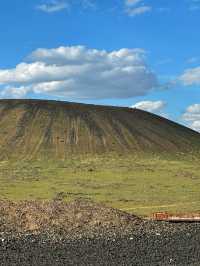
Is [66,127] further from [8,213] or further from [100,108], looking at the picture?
[8,213]

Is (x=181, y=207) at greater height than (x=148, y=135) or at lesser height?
lesser

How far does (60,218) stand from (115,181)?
1460 inches

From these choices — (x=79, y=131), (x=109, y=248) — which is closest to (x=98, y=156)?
(x=79, y=131)

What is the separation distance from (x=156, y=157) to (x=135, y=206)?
51754 millimetres

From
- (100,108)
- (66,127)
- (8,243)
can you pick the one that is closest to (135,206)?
(8,243)

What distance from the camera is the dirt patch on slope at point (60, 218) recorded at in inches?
1042

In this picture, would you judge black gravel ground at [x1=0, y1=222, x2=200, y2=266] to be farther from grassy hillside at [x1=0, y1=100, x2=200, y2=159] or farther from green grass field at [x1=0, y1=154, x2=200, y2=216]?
grassy hillside at [x1=0, y1=100, x2=200, y2=159]

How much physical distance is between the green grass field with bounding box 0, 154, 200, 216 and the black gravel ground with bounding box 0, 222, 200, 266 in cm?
1168

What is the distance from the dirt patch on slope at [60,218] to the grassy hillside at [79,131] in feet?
204

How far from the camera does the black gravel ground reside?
19.0m

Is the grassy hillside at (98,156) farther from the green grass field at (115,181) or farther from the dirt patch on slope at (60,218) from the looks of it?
the dirt patch on slope at (60,218)

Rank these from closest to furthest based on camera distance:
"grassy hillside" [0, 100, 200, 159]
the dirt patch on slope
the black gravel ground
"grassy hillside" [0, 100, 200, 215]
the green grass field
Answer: the black gravel ground < the dirt patch on slope < the green grass field < "grassy hillside" [0, 100, 200, 215] < "grassy hillside" [0, 100, 200, 159]

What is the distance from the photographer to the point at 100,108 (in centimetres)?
12419

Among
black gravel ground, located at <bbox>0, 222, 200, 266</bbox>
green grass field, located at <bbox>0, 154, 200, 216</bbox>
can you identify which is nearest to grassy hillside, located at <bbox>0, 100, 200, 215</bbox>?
green grass field, located at <bbox>0, 154, 200, 216</bbox>
